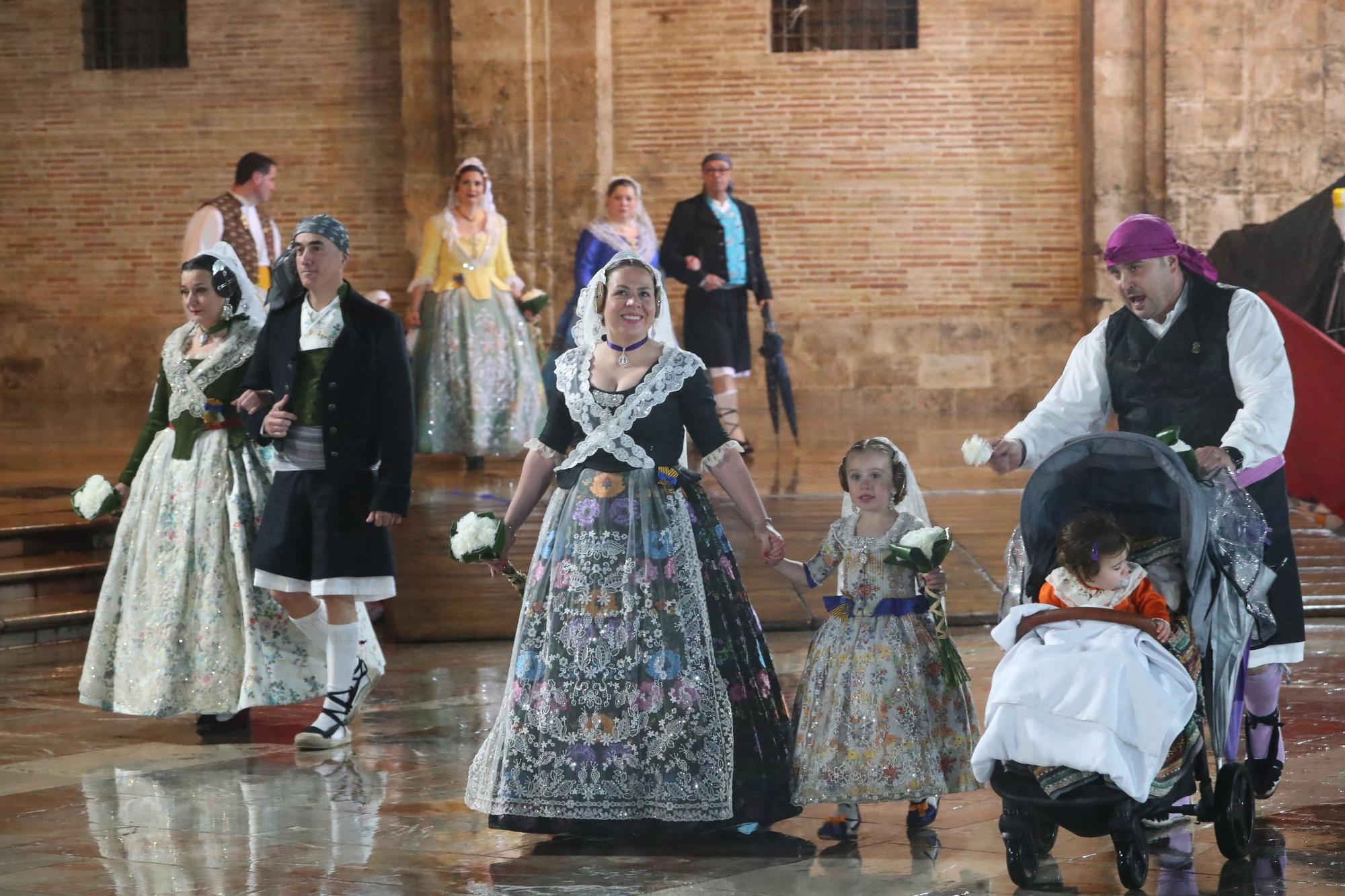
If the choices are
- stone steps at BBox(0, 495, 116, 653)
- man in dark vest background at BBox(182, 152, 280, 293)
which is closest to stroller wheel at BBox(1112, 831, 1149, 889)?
stone steps at BBox(0, 495, 116, 653)

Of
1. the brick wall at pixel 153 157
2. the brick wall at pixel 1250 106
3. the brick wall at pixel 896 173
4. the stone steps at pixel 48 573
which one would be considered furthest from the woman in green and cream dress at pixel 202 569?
the brick wall at pixel 153 157

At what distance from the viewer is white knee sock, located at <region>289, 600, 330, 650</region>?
6.27 m

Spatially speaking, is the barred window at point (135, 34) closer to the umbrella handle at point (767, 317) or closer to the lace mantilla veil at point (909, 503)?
the umbrella handle at point (767, 317)

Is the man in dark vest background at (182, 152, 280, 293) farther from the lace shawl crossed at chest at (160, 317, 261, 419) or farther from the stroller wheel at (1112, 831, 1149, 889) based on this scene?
the stroller wheel at (1112, 831, 1149, 889)

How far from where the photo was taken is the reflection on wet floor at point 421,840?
4.39 metres

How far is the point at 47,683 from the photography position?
24.3 feet

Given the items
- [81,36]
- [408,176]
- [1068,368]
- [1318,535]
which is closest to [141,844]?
[1068,368]

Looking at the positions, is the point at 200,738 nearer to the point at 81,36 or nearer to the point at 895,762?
the point at 895,762

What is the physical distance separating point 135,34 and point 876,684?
13.9 meters

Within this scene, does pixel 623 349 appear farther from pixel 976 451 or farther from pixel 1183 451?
pixel 1183 451

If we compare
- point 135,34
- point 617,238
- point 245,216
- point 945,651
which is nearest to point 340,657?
point 945,651

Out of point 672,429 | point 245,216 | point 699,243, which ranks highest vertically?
point 245,216

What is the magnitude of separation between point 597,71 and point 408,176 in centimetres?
176

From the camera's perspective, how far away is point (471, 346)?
11227 millimetres
